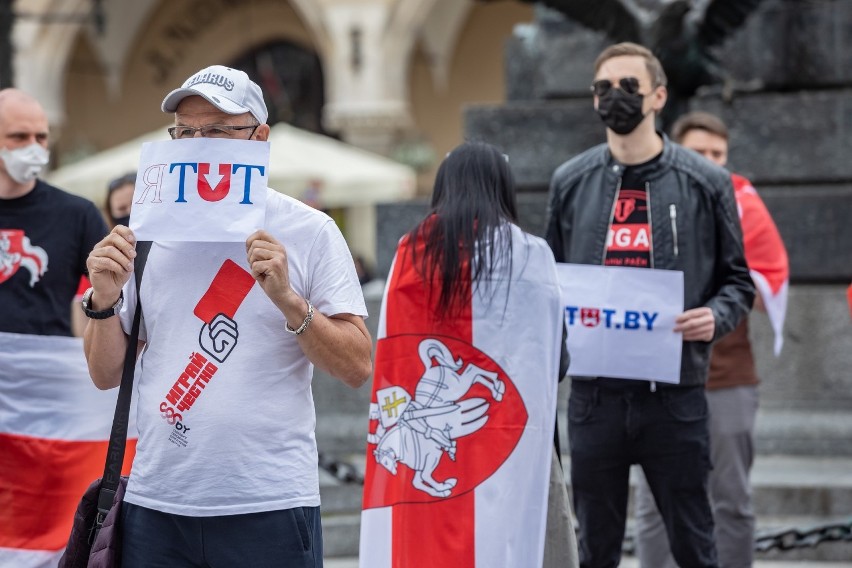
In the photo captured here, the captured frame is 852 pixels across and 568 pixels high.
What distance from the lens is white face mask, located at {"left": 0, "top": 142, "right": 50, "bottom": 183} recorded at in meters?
4.56

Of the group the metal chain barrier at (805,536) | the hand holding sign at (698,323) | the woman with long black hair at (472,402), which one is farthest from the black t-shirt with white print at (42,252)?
the metal chain barrier at (805,536)

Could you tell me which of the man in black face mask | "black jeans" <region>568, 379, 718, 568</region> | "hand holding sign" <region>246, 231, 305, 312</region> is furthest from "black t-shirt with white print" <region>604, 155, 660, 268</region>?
"hand holding sign" <region>246, 231, 305, 312</region>

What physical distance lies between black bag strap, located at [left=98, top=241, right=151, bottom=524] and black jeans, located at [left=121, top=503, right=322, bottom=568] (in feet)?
0.28

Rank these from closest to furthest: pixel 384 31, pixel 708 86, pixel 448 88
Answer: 1. pixel 708 86
2. pixel 384 31
3. pixel 448 88

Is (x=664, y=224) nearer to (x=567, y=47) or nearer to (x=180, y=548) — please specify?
(x=180, y=548)

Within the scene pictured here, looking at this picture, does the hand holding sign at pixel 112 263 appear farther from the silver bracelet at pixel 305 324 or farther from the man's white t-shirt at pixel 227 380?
the silver bracelet at pixel 305 324

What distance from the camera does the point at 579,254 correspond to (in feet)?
14.8

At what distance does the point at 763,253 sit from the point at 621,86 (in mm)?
1132

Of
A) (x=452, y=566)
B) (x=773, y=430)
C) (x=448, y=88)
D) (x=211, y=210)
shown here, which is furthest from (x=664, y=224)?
(x=448, y=88)

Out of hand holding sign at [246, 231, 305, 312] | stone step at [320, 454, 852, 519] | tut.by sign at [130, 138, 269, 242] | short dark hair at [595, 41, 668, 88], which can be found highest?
short dark hair at [595, 41, 668, 88]

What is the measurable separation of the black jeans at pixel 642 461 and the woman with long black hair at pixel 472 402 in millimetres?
500

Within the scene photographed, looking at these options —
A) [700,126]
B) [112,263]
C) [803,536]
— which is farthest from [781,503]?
[112,263]

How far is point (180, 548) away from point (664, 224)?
195 centimetres

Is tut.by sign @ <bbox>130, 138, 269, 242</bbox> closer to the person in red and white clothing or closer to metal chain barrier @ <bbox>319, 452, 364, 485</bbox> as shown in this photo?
the person in red and white clothing
